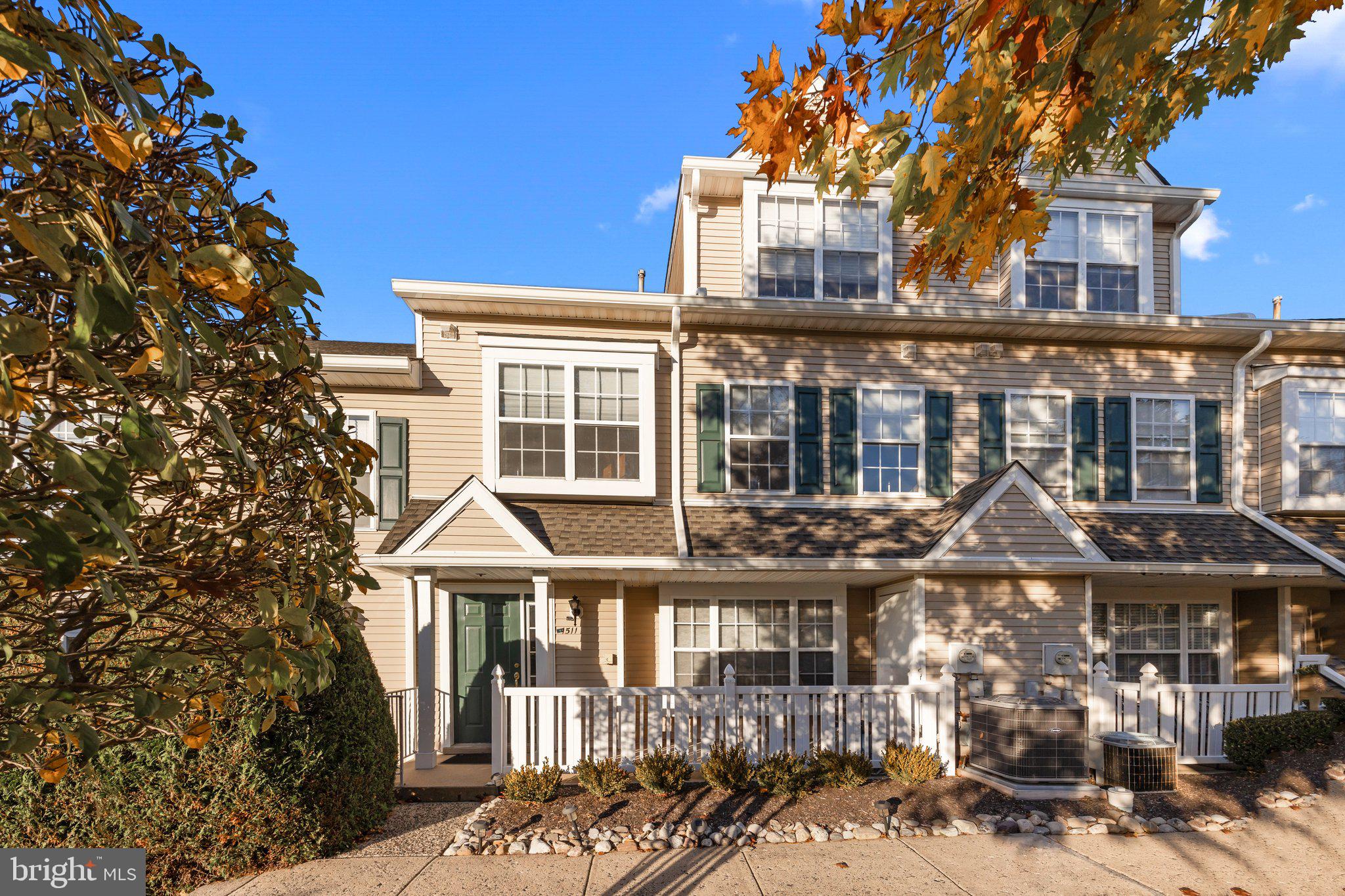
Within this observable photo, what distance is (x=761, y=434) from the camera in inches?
436

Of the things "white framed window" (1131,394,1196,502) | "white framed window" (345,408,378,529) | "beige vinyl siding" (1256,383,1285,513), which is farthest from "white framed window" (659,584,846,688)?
"beige vinyl siding" (1256,383,1285,513)

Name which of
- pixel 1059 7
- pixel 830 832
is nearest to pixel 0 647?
pixel 1059 7

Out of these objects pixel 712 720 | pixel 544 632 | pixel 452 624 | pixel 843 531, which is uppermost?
pixel 843 531

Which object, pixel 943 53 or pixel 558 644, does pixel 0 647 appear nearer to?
pixel 943 53

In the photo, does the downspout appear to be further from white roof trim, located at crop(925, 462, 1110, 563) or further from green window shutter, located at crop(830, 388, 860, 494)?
white roof trim, located at crop(925, 462, 1110, 563)

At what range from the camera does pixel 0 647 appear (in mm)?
1766

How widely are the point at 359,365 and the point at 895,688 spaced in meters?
8.31

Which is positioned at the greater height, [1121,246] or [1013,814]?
[1121,246]

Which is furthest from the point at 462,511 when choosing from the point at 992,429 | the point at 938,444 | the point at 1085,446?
the point at 1085,446

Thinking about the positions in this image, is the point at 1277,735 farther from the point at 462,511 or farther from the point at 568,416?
the point at 462,511

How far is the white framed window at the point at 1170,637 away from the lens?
11.4 metres

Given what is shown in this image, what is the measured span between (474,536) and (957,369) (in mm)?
7744

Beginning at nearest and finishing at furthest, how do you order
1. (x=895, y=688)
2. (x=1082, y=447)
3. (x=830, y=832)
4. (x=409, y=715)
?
(x=830, y=832)
(x=895, y=688)
(x=409, y=715)
(x=1082, y=447)

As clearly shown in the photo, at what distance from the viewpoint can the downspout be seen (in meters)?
10.6
